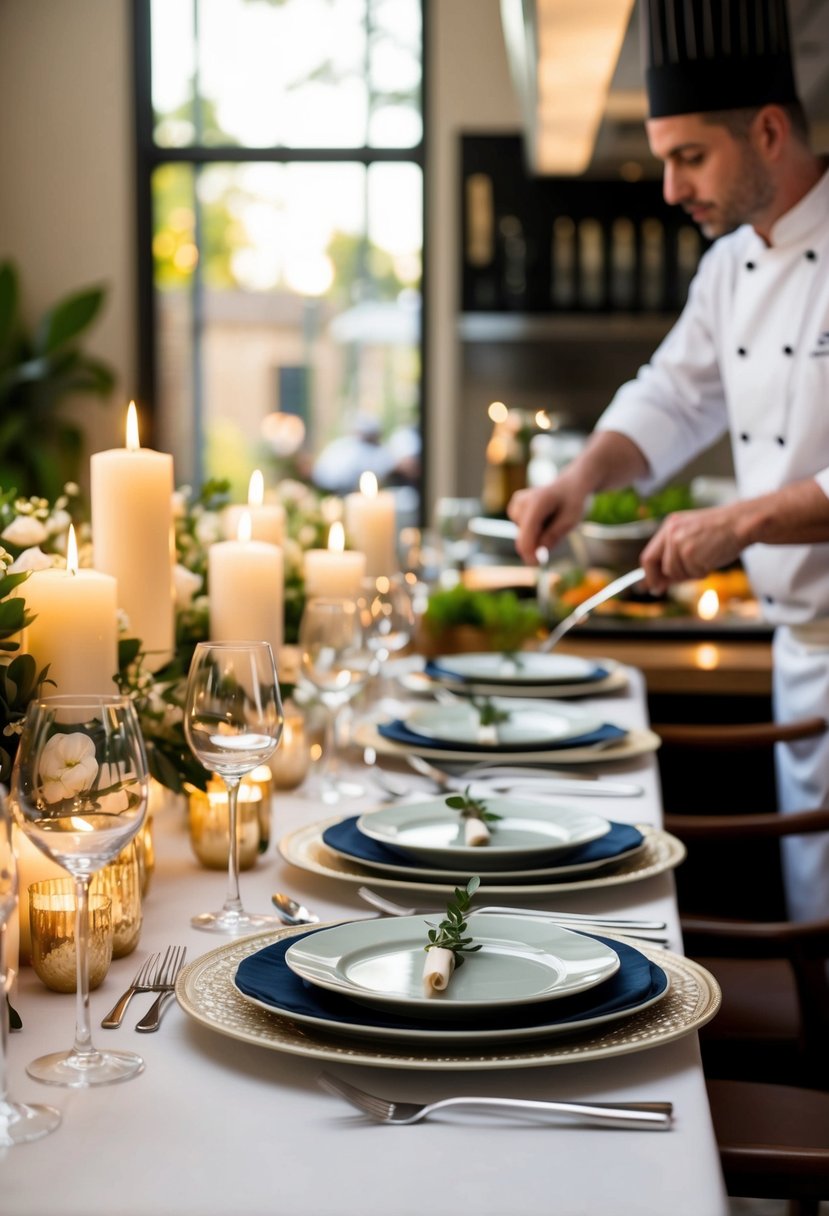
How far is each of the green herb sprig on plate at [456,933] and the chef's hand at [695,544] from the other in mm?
1105

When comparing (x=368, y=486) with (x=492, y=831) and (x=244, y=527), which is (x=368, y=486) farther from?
(x=492, y=831)

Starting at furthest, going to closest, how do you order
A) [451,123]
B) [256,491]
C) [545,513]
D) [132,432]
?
[451,123]
[545,513]
[256,491]
[132,432]

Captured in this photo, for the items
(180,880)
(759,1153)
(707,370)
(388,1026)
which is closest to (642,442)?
(707,370)

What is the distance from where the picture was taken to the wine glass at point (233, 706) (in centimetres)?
109

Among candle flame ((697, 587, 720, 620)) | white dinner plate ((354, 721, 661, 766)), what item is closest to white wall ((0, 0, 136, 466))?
candle flame ((697, 587, 720, 620))

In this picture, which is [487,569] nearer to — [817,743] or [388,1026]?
[817,743]

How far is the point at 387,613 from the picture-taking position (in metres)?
1.75

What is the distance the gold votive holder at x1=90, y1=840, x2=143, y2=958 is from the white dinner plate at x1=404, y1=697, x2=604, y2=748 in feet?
2.37

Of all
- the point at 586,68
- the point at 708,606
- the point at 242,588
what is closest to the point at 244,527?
the point at 242,588

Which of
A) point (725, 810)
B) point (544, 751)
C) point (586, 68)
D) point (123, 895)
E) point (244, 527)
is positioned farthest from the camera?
point (725, 810)

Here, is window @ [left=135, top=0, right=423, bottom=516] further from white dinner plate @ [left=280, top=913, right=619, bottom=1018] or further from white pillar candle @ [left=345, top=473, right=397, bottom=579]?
white dinner plate @ [left=280, top=913, right=619, bottom=1018]

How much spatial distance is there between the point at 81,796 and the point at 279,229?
5.50m

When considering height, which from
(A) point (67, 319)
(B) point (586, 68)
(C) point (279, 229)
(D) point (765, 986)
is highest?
(C) point (279, 229)

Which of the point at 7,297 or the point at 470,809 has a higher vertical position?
the point at 7,297
